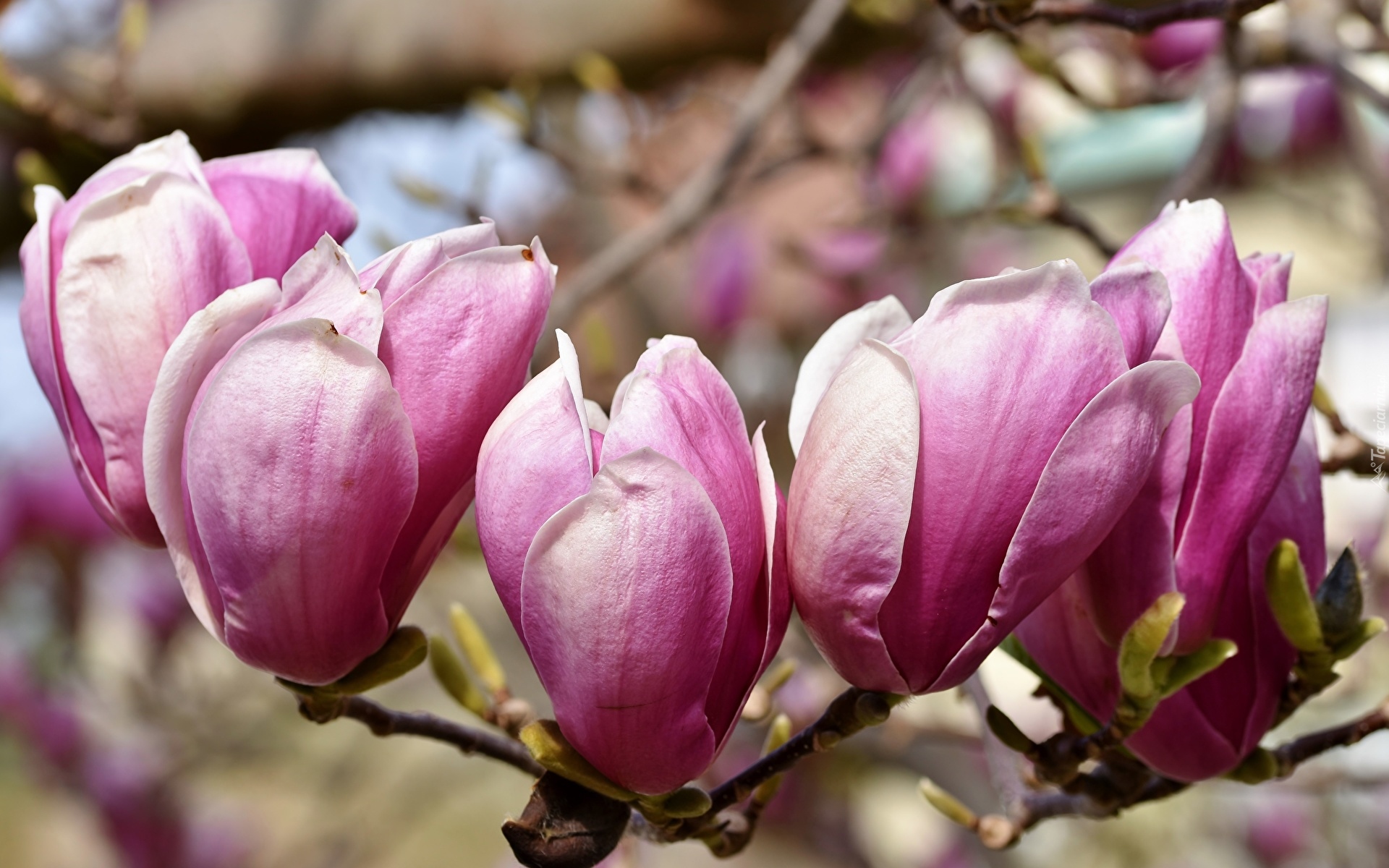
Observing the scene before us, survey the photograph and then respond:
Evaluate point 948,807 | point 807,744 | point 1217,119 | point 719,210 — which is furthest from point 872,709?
point 719,210

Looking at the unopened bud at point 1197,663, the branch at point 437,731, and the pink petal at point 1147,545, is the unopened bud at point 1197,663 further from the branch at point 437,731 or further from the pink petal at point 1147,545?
the branch at point 437,731

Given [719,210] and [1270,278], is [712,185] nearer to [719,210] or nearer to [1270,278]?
[719,210]

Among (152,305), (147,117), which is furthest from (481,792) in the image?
(152,305)

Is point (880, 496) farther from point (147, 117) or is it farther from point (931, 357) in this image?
point (147, 117)

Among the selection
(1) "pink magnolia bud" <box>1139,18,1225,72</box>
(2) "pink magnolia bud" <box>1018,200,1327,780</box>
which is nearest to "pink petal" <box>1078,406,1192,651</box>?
(2) "pink magnolia bud" <box>1018,200,1327,780</box>

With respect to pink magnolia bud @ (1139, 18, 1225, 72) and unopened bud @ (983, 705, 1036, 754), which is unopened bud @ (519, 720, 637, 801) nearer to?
unopened bud @ (983, 705, 1036, 754)
